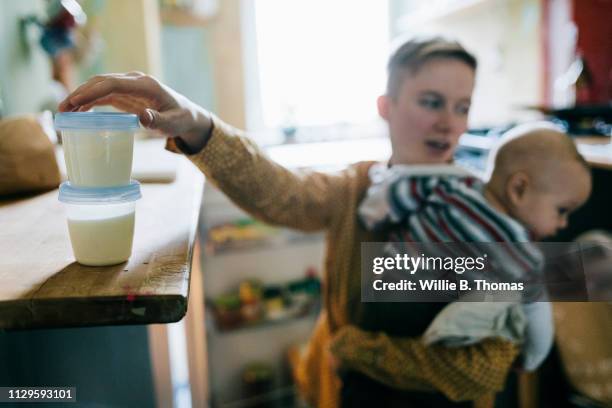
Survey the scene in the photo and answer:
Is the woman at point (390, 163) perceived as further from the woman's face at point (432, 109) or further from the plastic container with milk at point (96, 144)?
the plastic container with milk at point (96, 144)

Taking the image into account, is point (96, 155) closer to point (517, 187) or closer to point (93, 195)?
point (93, 195)

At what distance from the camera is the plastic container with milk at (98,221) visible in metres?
0.37

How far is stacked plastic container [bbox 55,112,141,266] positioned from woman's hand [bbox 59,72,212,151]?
57 mm

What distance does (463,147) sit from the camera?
52.0 inches

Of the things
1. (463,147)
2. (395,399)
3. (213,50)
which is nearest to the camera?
(395,399)

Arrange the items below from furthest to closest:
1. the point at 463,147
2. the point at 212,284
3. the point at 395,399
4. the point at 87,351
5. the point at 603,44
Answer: the point at 212,284 < the point at 603,44 < the point at 463,147 < the point at 395,399 < the point at 87,351

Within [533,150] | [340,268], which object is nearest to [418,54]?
[533,150]

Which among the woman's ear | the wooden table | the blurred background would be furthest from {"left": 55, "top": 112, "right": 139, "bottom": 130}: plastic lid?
the woman's ear

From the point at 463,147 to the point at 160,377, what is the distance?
3.32 ft

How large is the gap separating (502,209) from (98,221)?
0.52m

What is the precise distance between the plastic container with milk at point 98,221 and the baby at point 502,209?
367 millimetres

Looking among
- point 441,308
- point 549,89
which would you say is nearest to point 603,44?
point 549,89

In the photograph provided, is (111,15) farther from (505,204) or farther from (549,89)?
(549,89)

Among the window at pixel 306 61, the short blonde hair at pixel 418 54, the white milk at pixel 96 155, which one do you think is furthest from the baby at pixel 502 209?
the window at pixel 306 61
